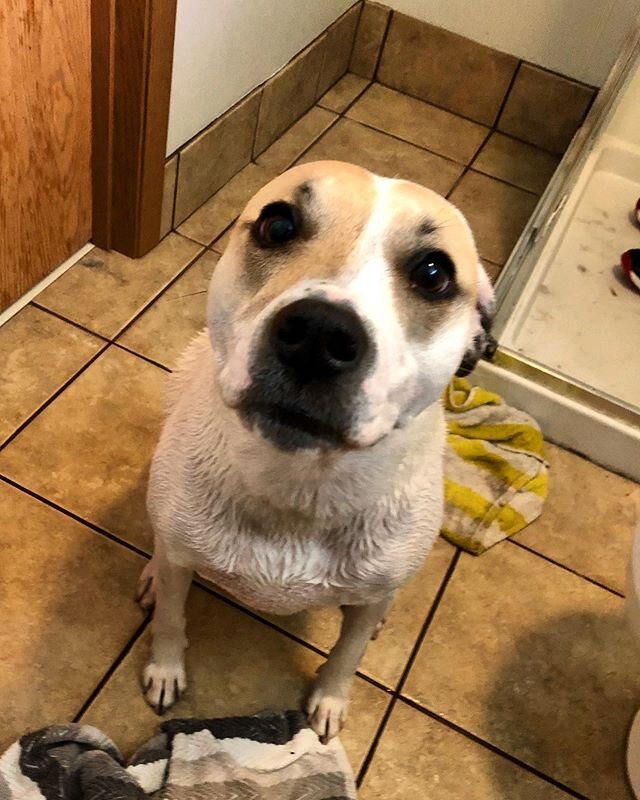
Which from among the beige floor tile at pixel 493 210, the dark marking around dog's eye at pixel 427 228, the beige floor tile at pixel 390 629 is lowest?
the beige floor tile at pixel 390 629

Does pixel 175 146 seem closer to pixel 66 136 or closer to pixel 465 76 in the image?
pixel 66 136

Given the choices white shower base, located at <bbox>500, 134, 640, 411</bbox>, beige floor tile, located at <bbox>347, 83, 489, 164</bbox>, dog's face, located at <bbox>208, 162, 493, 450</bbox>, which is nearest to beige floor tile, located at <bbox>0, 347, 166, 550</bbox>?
dog's face, located at <bbox>208, 162, 493, 450</bbox>

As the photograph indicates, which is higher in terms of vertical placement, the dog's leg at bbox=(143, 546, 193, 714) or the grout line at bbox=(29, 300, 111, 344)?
the dog's leg at bbox=(143, 546, 193, 714)

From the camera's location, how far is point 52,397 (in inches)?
68.4

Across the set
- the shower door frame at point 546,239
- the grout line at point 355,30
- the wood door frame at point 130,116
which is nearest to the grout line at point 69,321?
the wood door frame at point 130,116

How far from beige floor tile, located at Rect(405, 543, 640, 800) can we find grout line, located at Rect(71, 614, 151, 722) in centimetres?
47

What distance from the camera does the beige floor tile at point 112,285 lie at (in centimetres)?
191

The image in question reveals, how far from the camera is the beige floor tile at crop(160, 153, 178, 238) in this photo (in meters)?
2.04

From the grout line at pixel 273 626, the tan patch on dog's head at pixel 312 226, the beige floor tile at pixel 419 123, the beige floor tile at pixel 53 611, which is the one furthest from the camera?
the beige floor tile at pixel 419 123

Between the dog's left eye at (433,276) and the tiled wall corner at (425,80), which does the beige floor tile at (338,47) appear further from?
the dog's left eye at (433,276)

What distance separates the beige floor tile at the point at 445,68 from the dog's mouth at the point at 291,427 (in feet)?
7.29

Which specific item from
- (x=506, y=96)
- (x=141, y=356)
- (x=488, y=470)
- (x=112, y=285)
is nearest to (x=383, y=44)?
(x=506, y=96)

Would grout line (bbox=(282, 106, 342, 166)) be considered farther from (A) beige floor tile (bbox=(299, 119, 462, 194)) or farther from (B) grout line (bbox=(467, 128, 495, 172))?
(B) grout line (bbox=(467, 128, 495, 172))

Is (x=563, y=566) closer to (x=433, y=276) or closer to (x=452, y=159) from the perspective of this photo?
(x=433, y=276)
